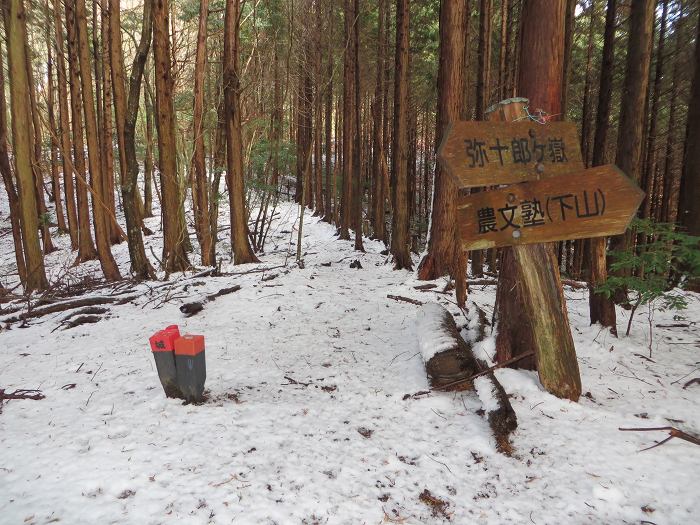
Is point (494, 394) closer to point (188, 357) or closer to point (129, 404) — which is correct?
point (188, 357)

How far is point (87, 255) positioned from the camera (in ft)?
44.7

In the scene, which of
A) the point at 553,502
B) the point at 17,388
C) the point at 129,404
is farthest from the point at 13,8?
the point at 553,502

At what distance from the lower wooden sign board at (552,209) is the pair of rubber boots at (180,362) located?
2.37m

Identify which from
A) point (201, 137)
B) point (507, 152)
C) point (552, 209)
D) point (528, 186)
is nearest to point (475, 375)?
point (552, 209)

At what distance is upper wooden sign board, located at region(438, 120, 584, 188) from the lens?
9.16ft

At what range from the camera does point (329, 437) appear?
3.01 m

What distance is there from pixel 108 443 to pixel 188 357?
0.77 meters

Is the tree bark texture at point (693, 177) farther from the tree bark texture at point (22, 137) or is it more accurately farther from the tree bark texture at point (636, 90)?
the tree bark texture at point (22, 137)

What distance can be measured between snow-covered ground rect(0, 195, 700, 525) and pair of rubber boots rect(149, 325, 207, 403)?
15 centimetres

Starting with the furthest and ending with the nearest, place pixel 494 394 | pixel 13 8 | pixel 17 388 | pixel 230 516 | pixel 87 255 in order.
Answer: pixel 87 255 → pixel 13 8 → pixel 17 388 → pixel 494 394 → pixel 230 516

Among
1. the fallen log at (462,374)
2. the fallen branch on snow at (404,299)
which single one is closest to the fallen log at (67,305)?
the fallen branch on snow at (404,299)

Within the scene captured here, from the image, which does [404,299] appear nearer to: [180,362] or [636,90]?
[180,362]

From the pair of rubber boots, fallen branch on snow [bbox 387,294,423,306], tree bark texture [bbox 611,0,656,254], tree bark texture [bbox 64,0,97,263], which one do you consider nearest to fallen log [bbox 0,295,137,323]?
tree bark texture [bbox 64,0,97,263]

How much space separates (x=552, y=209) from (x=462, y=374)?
168 cm
